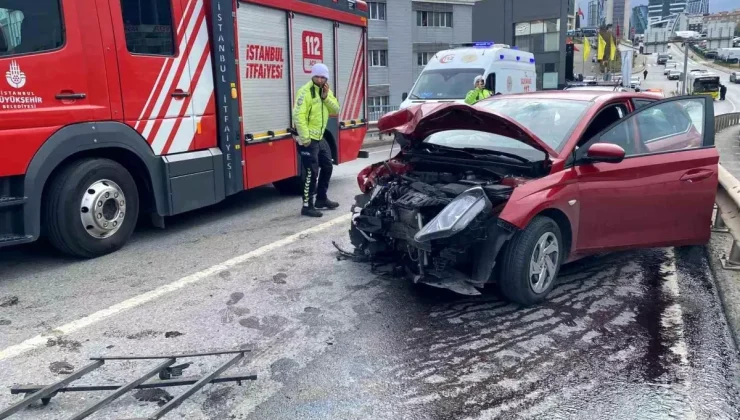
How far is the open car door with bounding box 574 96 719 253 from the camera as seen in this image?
4730 mm

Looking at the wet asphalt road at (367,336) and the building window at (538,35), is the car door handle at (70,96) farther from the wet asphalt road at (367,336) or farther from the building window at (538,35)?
the building window at (538,35)

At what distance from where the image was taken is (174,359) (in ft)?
11.0

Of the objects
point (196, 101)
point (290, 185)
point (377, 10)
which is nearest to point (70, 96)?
point (196, 101)

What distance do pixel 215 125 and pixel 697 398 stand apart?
5296mm

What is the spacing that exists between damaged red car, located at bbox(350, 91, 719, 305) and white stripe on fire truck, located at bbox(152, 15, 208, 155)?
211 centimetres

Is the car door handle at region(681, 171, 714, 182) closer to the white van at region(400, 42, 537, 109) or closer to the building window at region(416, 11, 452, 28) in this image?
the white van at region(400, 42, 537, 109)

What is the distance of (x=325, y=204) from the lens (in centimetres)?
777

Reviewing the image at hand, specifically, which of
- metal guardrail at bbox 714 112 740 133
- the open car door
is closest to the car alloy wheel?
the open car door

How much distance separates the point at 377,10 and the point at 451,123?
107 feet

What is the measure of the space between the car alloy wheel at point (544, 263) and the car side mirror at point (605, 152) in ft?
2.22

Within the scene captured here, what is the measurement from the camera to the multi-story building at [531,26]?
44.0 m

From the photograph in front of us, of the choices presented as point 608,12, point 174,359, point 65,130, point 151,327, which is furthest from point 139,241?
point 608,12

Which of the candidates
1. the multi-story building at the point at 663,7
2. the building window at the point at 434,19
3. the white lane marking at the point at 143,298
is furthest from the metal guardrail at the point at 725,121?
the multi-story building at the point at 663,7

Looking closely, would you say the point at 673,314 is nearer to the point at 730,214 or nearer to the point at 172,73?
the point at 730,214
